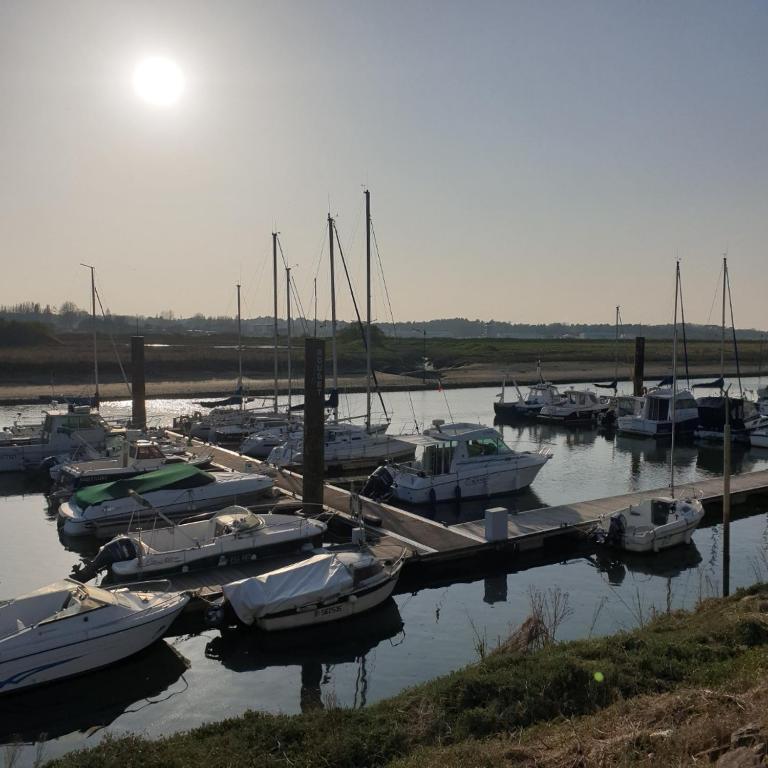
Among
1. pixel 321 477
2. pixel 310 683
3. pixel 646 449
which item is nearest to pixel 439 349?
pixel 646 449

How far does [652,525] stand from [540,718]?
44.8 feet

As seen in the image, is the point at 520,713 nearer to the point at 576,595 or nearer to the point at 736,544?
the point at 576,595

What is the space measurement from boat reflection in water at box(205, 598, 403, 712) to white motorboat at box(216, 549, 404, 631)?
22 centimetres

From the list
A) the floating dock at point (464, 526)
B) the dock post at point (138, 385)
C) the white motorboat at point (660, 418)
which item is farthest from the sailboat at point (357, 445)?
the white motorboat at point (660, 418)

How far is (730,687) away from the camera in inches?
385

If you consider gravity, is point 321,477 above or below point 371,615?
above

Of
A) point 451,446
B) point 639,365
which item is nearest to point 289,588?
point 451,446

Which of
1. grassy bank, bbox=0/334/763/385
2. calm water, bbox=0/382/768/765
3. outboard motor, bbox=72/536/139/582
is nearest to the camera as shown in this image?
calm water, bbox=0/382/768/765

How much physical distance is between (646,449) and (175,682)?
33.9 meters

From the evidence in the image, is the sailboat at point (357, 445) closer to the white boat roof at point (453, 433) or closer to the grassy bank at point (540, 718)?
the white boat roof at point (453, 433)

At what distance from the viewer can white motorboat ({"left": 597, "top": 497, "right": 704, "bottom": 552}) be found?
71.7 ft

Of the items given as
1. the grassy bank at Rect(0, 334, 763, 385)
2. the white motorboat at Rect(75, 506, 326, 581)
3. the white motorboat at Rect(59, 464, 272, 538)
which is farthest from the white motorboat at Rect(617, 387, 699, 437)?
the grassy bank at Rect(0, 334, 763, 385)

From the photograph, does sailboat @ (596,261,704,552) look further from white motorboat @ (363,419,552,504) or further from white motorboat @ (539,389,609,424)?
white motorboat @ (539,389,609,424)

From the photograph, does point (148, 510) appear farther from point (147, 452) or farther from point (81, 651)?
point (81, 651)
